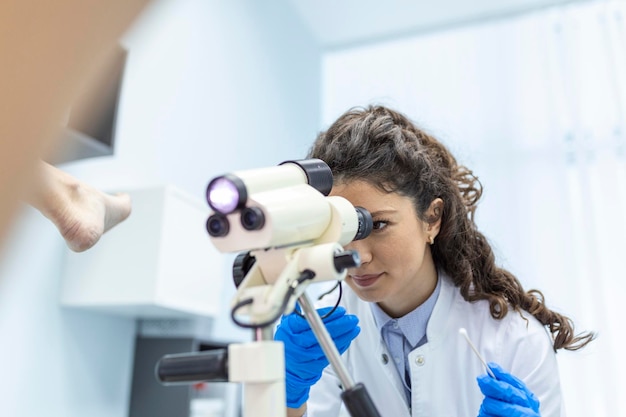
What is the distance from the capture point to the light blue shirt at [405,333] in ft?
4.82

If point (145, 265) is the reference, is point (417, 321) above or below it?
below

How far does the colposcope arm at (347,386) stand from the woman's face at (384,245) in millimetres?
522

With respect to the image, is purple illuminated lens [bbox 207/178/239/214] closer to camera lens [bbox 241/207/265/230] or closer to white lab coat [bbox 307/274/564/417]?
camera lens [bbox 241/207/265/230]

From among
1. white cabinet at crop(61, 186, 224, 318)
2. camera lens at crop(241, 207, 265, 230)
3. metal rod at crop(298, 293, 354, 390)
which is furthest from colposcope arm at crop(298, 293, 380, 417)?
white cabinet at crop(61, 186, 224, 318)

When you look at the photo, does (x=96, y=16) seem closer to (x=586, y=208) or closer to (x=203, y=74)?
(x=203, y=74)

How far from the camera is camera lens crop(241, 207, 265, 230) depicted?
2.39 feet

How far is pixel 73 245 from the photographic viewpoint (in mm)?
1023

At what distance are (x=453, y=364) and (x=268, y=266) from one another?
0.78 meters

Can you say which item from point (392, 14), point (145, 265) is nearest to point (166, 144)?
point (145, 265)

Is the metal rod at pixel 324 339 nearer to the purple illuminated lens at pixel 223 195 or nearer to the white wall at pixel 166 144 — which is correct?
the purple illuminated lens at pixel 223 195

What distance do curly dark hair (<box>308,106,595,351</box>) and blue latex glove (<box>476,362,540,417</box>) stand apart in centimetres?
31

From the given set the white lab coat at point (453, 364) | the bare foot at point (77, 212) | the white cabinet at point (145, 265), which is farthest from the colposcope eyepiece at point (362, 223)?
the white cabinet at point (145, 265)

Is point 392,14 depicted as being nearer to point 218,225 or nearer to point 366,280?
point 366,280

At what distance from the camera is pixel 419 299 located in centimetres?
151
